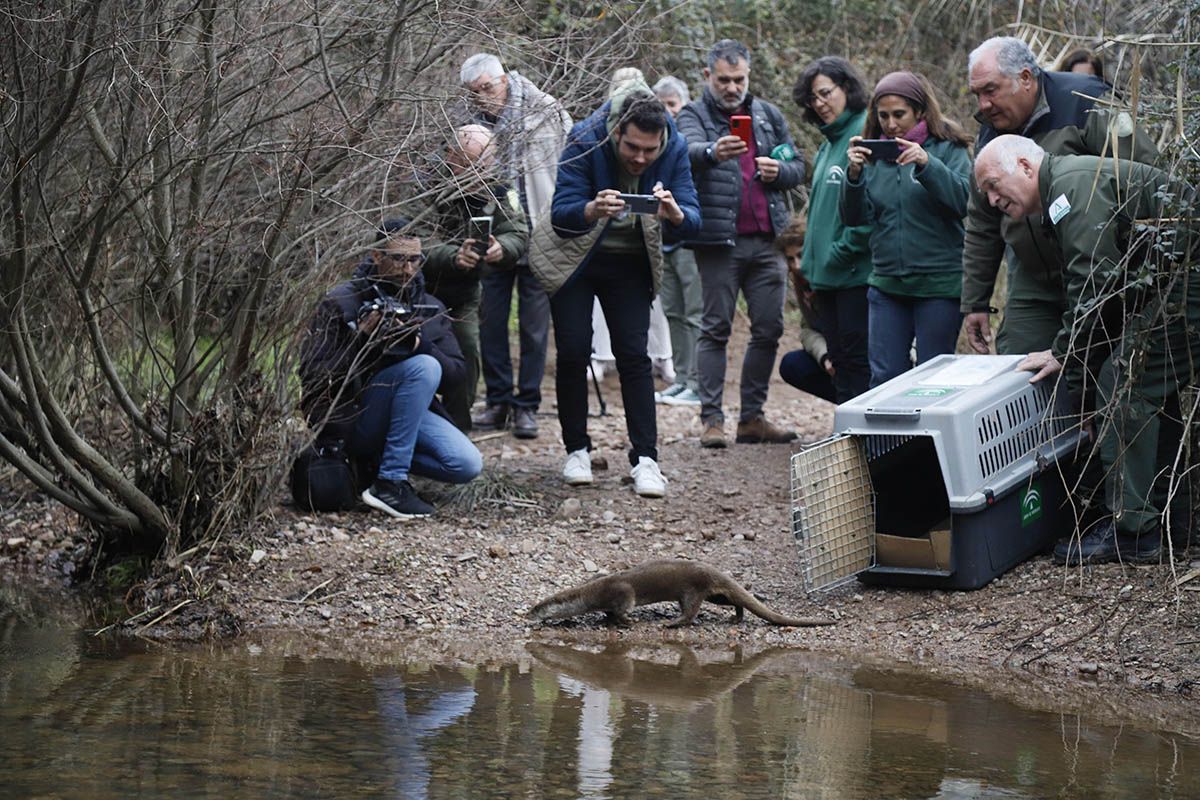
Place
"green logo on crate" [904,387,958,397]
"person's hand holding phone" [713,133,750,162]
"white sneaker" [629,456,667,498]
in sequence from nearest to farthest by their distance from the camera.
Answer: "green logo on crate" [904,387,958,397] → "white sneaker" [629,456,667,498] → "person's hand holding phone" [713,133,750,162]

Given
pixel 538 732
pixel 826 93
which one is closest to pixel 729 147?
pixel 826 93

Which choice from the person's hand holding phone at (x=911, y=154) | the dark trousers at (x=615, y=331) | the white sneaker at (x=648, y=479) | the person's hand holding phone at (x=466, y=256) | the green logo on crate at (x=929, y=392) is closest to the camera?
the green logo on crate at (x=929, y=392)

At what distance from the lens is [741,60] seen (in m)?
9.35

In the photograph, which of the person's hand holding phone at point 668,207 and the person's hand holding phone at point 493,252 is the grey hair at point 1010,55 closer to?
the person's hand holding phone at point 668,207

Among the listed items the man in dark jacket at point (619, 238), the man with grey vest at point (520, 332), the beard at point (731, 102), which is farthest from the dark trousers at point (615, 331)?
the beard at point (731, 102)

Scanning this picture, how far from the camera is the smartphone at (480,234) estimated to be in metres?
8.55

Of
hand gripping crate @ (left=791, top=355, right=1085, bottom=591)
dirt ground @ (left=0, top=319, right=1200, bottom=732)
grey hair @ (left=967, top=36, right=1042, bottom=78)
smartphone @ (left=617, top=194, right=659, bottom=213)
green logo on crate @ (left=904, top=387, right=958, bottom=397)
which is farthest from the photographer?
smartphone @ (left=617, top=194, right=659, bottom=213)

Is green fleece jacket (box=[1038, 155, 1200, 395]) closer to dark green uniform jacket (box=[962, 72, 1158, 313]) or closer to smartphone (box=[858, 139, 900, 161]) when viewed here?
dark green uniform jacket (box=[962, 72, 1158, 313])

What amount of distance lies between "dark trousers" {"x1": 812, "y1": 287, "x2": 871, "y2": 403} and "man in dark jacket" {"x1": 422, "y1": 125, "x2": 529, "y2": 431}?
1818 millimetres

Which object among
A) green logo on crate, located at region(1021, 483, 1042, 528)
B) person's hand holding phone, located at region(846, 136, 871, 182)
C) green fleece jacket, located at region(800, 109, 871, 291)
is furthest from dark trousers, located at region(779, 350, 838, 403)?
green logo on crate, located at region(1021, 483, 1042, 528)

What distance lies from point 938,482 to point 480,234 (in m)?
3.17

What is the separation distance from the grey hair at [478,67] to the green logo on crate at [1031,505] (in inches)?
117

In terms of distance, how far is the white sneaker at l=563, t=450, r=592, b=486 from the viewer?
8.42 meters

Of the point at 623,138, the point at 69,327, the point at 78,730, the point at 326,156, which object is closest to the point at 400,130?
the point at 326,156
